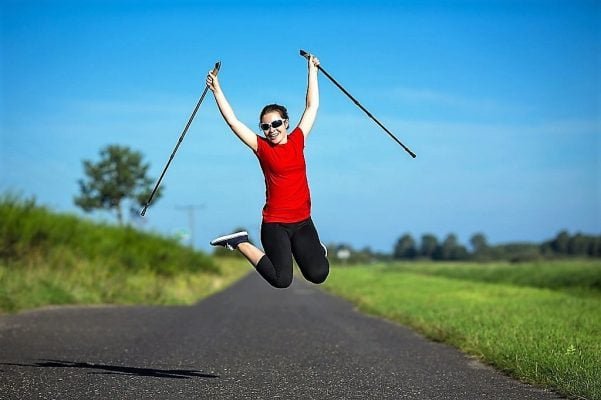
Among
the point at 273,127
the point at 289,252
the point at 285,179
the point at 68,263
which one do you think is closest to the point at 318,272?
the point at 289,252

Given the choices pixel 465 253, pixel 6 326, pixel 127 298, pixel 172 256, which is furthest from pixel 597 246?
pixel 6 326

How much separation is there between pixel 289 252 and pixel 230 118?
1.35 m

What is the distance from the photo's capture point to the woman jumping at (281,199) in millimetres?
7672

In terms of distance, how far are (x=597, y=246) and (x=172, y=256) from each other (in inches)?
3123

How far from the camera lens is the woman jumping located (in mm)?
7672

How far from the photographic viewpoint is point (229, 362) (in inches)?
389

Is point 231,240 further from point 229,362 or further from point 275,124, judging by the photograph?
Result: point 229,362

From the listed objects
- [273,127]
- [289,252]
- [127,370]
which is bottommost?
[127,370]

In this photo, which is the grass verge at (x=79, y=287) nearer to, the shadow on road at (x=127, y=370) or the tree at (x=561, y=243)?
the shadow on road at (x=127, y=370)

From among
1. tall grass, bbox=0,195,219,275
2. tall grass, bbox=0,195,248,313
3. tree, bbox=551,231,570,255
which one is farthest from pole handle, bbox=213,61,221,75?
tree, bbox=551,231,570,255

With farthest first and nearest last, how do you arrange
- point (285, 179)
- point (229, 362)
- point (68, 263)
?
point (68, 263) < point (229, 362) < point (285, 179)

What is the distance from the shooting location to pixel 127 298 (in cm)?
2506

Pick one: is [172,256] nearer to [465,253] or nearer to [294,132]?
[294,132]

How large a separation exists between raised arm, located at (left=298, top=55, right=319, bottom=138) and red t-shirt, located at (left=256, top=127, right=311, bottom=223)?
292 millimetres
